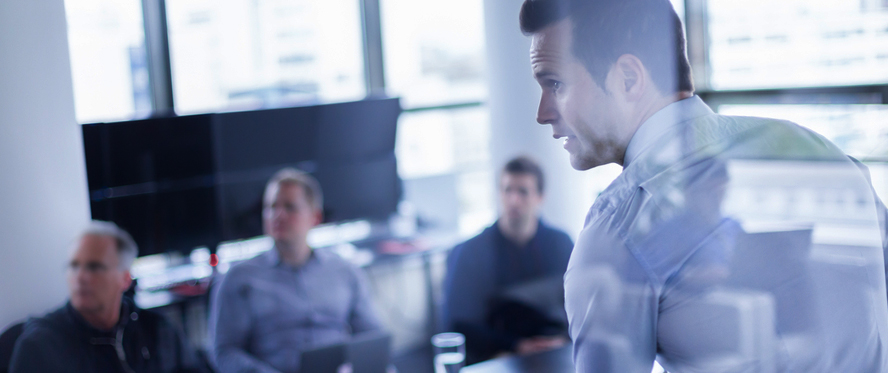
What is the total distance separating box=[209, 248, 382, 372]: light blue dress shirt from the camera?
Result: 2139 mm

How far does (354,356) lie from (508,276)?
67 cm

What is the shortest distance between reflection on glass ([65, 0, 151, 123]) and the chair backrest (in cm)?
104

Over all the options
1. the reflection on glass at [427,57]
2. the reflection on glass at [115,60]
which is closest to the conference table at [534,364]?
the reflection on glass at [115,60]

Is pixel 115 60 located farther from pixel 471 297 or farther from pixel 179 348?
Answer: pixel 471 297

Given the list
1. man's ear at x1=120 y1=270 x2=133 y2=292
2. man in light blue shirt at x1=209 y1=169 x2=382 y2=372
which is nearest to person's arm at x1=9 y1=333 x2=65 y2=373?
man's ear at x1=120 y1=270 x2=133 y2=292

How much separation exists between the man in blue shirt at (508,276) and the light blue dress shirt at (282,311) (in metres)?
0.32

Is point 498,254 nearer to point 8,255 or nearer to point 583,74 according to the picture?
point 8,255

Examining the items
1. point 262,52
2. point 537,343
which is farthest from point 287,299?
point 262,52

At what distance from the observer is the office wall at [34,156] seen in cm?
117

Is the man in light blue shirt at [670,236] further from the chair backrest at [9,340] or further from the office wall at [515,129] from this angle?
the chair backrest at [9,340]

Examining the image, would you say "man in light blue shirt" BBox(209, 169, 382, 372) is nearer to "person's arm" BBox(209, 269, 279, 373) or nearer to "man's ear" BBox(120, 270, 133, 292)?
"person's arm" BBox(209, 269, 279, 373)

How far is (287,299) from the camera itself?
2.27 meters

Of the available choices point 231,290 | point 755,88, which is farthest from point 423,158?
point 755,88

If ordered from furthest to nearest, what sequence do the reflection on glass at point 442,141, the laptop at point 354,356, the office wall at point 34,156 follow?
the reflection on glass at point 442,141, the laptop at point 354,356, the office wall at point 34,156
